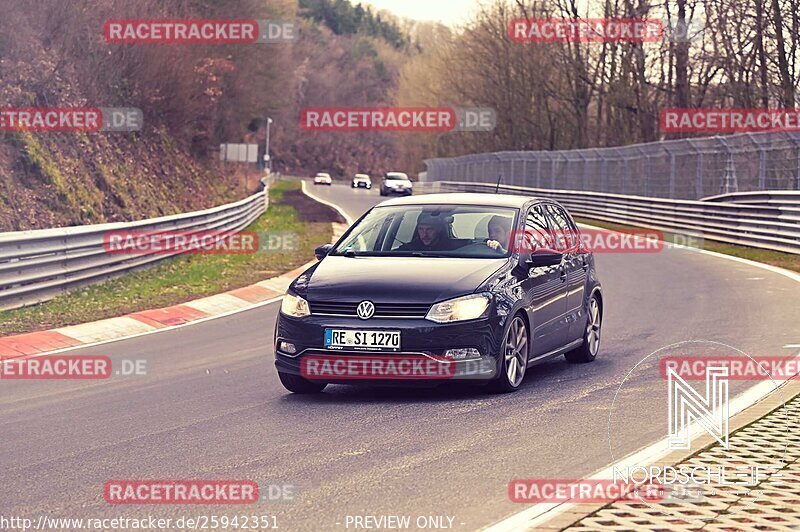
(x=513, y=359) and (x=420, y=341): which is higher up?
(x=420, y=341)

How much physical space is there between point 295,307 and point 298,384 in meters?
0.64

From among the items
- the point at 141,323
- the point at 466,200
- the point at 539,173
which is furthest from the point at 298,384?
the point at 539,173

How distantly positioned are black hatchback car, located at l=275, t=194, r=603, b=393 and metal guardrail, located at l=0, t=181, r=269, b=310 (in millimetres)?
5954

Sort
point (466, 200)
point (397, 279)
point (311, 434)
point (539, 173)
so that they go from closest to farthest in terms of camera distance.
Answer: point (311, 434) < point (397, 279) < point (466, 200) < point (539, 173)

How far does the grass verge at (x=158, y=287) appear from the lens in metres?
14.9

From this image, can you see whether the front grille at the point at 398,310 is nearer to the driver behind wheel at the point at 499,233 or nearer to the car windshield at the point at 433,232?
the car windshield at the point at 433,232

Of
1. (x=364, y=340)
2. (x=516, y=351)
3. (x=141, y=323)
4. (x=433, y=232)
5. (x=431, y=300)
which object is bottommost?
(x=141, y=323)

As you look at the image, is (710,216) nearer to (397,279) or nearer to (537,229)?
(537,229)

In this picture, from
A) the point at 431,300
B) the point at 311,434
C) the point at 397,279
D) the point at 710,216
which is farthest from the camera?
the point at 710,216

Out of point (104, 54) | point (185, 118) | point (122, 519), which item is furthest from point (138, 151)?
point (122, 519)

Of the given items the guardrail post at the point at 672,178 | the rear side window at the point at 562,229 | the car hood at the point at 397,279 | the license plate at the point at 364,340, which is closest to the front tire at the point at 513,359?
the car hood at the point at 397,279

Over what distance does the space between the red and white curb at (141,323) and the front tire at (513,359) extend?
5375 mm

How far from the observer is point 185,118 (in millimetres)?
41656

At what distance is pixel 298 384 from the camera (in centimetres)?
955
